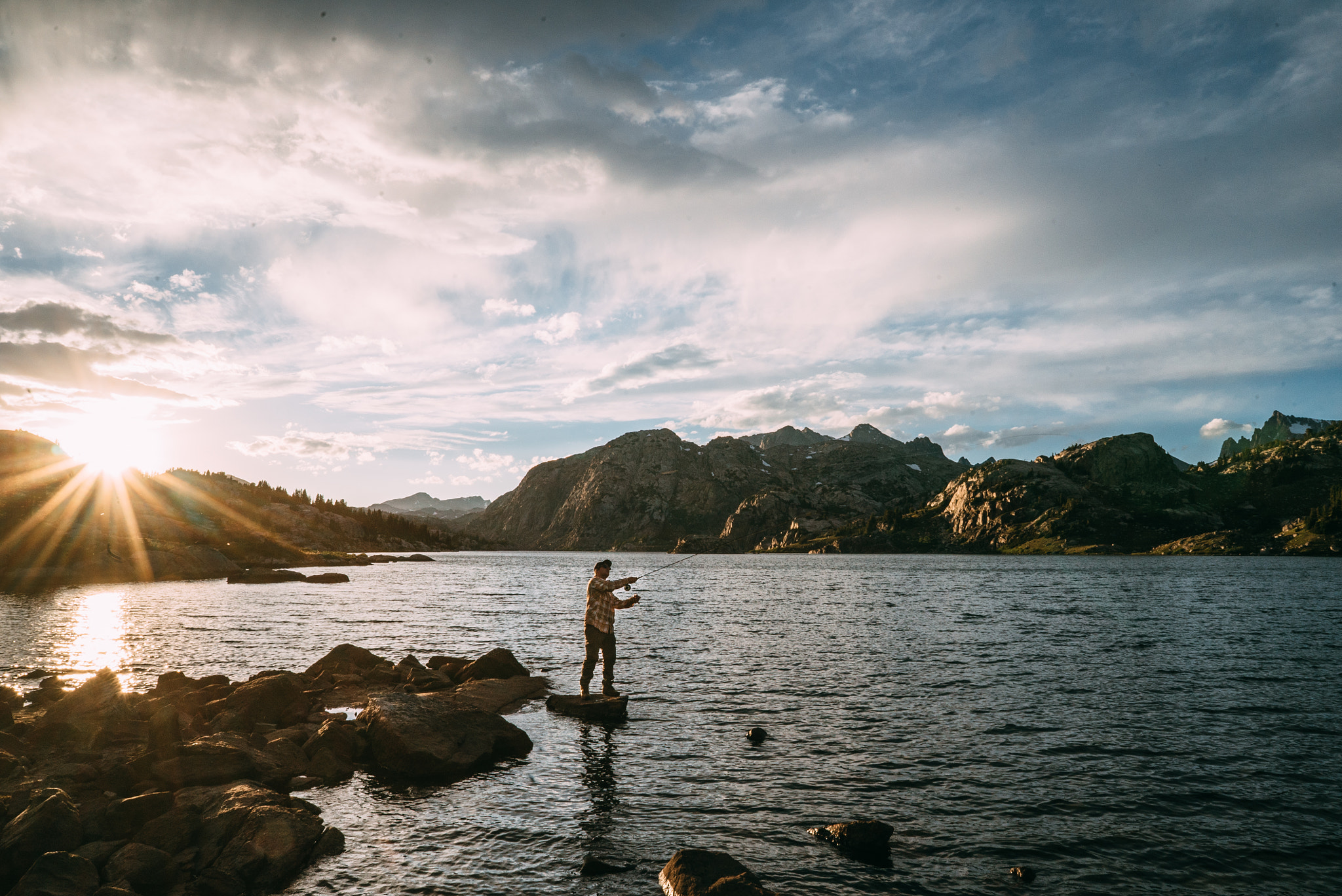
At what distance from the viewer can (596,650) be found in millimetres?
25562

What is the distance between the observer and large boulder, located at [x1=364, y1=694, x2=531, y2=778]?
18.2 m

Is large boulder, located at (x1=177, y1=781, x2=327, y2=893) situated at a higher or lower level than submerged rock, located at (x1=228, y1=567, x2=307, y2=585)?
higher

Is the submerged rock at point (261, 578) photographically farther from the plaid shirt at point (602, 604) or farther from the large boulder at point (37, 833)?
the large boulder at point (37, 833)

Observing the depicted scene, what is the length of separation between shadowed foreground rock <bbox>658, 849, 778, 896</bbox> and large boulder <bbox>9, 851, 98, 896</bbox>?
971 centimetres

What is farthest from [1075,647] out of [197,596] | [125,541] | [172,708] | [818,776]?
[125,541]

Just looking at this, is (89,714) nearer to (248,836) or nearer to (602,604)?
(248,836)

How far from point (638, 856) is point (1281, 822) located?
14469 mm

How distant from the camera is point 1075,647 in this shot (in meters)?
40.5

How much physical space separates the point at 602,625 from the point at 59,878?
639 inches

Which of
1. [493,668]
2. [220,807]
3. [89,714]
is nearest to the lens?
[220,807]

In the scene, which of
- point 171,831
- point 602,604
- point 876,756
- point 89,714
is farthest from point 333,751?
point 876,756

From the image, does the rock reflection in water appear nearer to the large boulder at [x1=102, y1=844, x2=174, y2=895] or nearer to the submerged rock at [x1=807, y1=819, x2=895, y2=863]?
the submerged rock at [x1=807, y1=819, x2=895, y2=863]

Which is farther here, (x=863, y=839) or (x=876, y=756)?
(x=876, y=756)

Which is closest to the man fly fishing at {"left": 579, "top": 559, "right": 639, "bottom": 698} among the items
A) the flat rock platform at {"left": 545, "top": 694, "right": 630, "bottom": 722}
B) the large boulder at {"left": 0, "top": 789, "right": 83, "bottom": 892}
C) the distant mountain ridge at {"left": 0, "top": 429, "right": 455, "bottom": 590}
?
the flat rock platform at {"left": 545, "top": 694, "right": 630, "bottom": 722}
